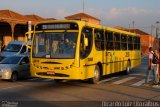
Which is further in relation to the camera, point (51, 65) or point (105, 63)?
point (105, 63)

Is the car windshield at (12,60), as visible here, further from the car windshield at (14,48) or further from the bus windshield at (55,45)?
the car windshield at (14,48)

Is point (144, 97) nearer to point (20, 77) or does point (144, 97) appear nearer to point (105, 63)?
point (105, 63)

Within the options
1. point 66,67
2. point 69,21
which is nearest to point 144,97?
point 66,67

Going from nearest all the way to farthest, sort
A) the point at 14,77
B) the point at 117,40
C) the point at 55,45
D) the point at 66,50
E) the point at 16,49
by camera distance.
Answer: the point at 66,50, the point at 55,45, the point at 14,77, the point at 117,40, the point at 16,49

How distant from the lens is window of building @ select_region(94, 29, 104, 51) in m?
17.6

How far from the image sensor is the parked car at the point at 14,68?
1844 centimetres

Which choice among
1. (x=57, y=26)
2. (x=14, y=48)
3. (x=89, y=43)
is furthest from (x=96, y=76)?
(x=14, y=48)

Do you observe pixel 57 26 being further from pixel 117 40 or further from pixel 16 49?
pixel 16 49

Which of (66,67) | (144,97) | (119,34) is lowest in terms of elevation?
(144,97)

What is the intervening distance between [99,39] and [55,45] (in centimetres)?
304

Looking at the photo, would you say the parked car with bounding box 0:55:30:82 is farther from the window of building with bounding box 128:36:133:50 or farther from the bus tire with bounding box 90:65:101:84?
the window of building with bounding box 128:36:133:50

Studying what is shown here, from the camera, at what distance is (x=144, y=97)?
13.5m

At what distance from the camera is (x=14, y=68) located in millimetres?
18922

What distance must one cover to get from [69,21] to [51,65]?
196cm
